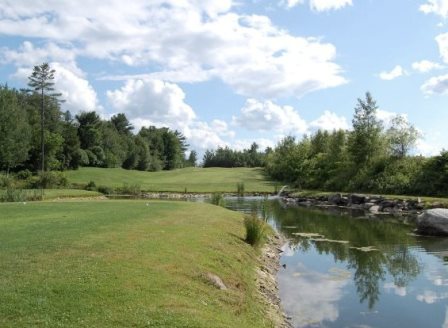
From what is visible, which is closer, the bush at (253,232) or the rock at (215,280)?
the rock at (215,280)

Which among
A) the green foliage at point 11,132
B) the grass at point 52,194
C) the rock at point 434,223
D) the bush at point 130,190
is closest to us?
the rock at point 434,223

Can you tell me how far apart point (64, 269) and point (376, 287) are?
11.1 m

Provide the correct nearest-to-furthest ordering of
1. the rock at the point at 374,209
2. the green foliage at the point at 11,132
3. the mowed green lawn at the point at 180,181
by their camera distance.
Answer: the rock at the point at 374,209 → the green foliage at the point at 11,132 → the mowed green lawn at the point at 180,181

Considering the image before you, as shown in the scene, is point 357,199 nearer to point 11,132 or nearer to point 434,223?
point 434,223

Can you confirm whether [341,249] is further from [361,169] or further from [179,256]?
[361,169]

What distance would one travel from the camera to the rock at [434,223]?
2985 cm

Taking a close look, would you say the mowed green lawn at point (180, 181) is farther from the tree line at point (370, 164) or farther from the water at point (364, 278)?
the water at point (364, 278)

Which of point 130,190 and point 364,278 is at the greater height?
point 130,190

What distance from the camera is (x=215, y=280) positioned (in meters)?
13.0

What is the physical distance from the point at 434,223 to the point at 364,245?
6760 mm

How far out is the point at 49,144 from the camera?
82812mm

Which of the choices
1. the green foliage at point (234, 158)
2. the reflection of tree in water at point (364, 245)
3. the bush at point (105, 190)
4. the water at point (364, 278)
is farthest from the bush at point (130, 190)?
the green foliage at point (234, 158)

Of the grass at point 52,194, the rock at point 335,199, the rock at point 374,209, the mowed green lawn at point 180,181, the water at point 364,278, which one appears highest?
the mowed green lawn at point 180,181

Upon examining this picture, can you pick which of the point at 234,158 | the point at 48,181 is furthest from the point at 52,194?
the point at 234,158
